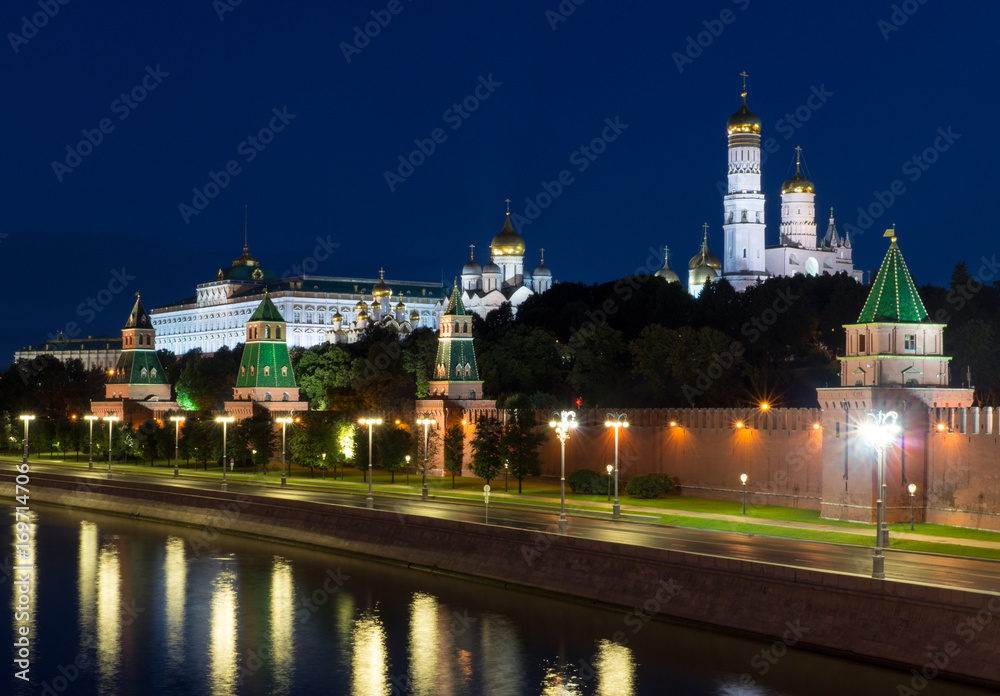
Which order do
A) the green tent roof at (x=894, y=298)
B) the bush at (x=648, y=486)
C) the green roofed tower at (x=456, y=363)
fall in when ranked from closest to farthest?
the green tent roof at (x=894, y=298) < the bush at (x=648, y=486) < the green roofed tower at (x=456, y=363)

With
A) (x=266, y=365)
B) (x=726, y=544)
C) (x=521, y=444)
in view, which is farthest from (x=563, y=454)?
(x=266, y=365)

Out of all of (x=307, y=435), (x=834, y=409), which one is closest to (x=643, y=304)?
(x=307, y=435)

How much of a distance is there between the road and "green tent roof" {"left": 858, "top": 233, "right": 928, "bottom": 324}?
10.3 m

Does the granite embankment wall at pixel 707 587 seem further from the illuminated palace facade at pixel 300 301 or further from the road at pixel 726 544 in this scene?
the illuminated palace facade at pixel 300 301

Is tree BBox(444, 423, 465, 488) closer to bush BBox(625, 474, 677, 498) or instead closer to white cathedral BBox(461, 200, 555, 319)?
bush BBox(625, 474, 677, 498)

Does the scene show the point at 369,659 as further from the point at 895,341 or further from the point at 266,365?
the point at 266,365

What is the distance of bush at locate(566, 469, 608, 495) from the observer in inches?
2112

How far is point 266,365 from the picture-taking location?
3219 inches

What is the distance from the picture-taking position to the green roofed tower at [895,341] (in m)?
42.8

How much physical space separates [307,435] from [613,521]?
99.8 feet

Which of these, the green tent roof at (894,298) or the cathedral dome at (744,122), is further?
the cathedral dome at (744,122)

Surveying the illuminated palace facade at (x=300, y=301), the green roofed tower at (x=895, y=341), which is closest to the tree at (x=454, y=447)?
the green roofed tower at (x=895, y=341)

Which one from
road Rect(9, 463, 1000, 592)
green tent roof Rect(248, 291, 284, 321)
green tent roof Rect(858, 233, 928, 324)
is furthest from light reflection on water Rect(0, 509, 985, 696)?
green tent roof Rect(248, 291, 284, 321)

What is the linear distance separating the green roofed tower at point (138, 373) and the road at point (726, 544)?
44.1 m
